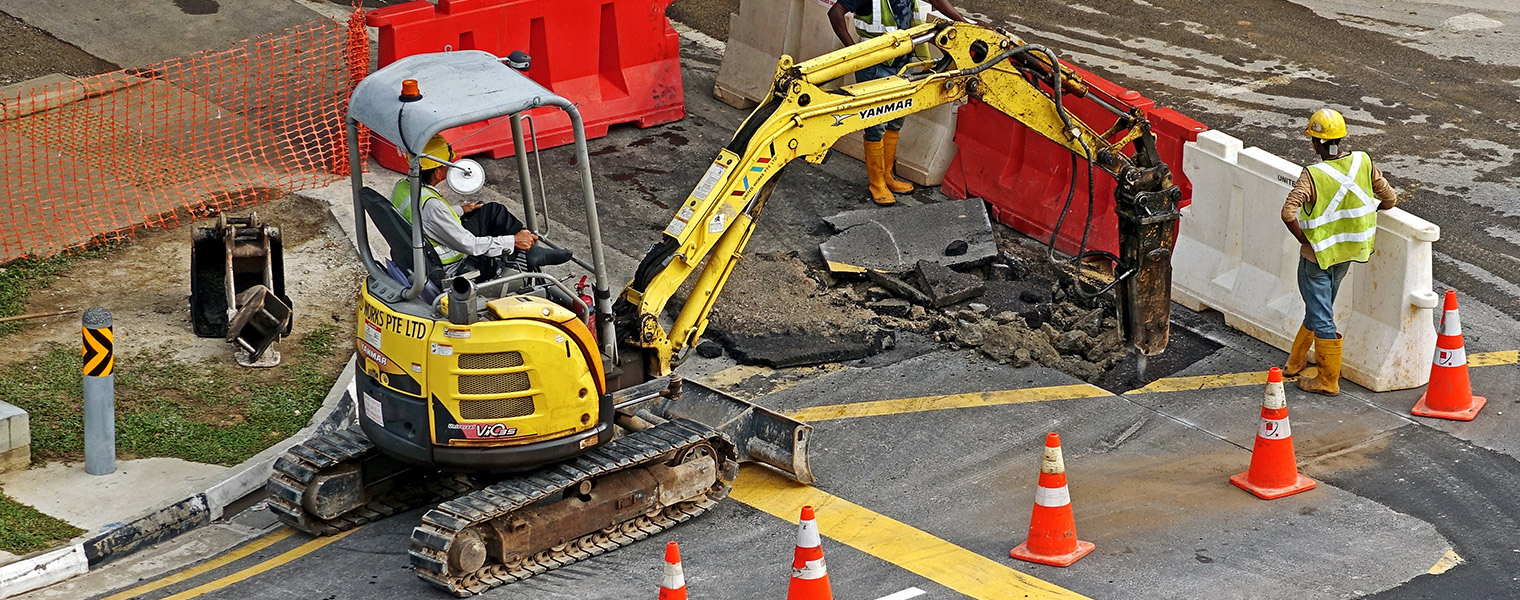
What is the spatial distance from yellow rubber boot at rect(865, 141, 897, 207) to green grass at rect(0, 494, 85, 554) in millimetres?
7026

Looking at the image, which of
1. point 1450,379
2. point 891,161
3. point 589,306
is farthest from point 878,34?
point 589,306

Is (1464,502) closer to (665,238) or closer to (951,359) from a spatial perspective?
(951,359)

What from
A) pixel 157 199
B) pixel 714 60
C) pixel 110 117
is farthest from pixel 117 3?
pixel 714 60

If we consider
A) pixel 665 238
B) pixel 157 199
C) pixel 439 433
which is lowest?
pixel 157 199

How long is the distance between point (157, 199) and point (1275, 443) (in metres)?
8.66

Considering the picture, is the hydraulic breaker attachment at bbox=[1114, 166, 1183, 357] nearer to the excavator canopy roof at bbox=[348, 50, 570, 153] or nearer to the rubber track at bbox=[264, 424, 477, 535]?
the excavator canopy roof at bbox=[348, 50, 570, 153]

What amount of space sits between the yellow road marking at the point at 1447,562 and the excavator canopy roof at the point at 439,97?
493cm

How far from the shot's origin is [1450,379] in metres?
10.5

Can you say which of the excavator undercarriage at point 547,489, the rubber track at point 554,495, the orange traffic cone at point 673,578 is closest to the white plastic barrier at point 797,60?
the excavator undercarriage at point 547,489

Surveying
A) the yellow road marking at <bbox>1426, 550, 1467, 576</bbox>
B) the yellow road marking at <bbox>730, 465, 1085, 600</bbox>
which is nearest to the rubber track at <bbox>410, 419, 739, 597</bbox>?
the yellow road marking at <bbox>730, 465, 1085, 600</bbox>

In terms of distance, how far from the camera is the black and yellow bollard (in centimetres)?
947

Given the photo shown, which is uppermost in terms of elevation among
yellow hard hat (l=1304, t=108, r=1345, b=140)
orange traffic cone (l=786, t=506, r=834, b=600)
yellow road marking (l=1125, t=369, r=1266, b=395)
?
yellow hard hat (l=1304, t=108, r=1345, b=140)

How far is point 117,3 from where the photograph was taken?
1761 cm

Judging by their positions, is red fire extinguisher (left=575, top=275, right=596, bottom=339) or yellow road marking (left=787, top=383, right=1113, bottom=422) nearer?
red fire extinguisher (left=575, top=275, right=596, bottom=339)
